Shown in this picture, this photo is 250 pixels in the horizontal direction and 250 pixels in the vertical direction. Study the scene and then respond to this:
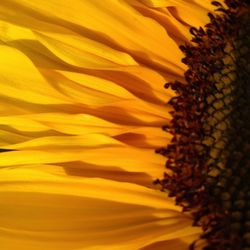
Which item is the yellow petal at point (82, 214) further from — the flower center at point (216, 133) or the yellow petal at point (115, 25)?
the yellow petal at point (115, 25)

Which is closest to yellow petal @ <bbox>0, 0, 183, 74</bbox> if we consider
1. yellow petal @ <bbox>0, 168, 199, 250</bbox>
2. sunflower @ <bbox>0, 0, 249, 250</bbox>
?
sunflower @ <bbox>0, 0, 249, 250</bbox>

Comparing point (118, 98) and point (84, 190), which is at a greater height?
point (118, 98)

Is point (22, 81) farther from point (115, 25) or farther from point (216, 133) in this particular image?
point (216, 133)

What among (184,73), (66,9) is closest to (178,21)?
(184,73)

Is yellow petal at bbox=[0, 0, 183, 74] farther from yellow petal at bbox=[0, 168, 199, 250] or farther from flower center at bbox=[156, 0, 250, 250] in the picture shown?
yellow petal at bbox=[0, 168, 199, 250]

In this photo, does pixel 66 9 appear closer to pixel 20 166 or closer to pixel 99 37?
pixel 99 37

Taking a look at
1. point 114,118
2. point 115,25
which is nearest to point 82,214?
point 114,118

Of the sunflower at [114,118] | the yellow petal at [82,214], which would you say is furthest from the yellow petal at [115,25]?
the yellow petal at [82,214]

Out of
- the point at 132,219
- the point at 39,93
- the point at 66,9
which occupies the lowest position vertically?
the point at 132,219
